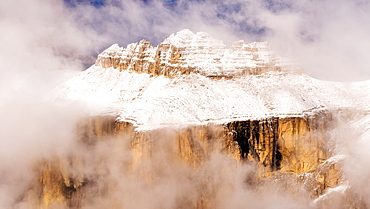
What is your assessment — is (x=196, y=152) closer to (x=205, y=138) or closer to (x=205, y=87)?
(x=205, y=138)

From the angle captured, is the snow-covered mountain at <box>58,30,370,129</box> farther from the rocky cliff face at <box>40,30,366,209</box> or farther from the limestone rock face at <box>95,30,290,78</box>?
the rocky cliff face at <box>40,30,366,209</box>

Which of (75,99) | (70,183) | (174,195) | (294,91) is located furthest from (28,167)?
(294,91)

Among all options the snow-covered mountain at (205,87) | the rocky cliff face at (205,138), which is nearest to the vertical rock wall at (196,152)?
the rocky cliff face at (205,138)

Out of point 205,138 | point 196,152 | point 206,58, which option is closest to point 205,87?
point 206,58

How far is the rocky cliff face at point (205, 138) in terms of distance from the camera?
68.5 metres

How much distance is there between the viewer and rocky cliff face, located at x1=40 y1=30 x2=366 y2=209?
68.5m

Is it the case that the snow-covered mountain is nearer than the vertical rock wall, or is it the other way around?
the vertical rock wall

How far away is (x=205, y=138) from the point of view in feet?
231

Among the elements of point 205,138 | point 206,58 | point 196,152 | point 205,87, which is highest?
point 206,58

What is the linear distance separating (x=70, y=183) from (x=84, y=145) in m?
8.15

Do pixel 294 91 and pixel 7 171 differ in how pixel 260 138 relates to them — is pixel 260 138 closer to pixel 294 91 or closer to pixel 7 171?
pixel 294 91

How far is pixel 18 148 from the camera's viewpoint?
2975 inches

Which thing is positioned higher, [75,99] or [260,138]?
[75,99]

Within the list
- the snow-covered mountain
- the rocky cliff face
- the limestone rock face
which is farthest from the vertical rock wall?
the limestone rock face
